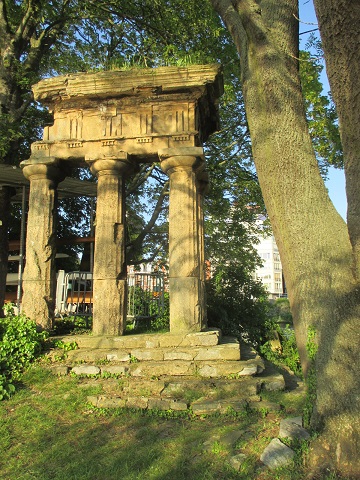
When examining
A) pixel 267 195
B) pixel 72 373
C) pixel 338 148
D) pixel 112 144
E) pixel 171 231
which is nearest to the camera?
pixel 267 195

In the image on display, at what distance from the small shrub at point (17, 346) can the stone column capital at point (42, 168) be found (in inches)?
108

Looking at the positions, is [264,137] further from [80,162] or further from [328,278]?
[80,162]

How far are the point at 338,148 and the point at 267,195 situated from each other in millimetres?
6663

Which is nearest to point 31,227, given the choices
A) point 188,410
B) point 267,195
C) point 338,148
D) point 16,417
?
point 16,417

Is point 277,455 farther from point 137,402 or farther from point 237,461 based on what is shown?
point 137,402

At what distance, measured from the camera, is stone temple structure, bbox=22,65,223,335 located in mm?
7367

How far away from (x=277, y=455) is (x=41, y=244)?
5.60m

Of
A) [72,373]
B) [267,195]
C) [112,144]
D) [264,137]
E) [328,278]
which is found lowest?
[72,373]

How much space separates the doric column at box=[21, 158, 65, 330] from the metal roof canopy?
5.16 ft

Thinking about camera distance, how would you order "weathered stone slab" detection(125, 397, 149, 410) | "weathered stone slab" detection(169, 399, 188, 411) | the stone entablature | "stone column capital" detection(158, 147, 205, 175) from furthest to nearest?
1. the stone entablature
2. "stone column capital" detection(158, 147, 205, 175)
3. "weathered stone slab" detection(125, 397, 149, 410)
4. "weathered stone slab" detection(169, 399, 188, 411)

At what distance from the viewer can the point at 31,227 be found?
25.9 ft

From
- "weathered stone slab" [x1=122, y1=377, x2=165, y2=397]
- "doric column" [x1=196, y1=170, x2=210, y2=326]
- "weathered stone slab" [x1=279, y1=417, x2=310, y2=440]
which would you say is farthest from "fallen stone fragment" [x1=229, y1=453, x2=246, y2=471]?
"doric column" [x1=196, y1=170, x2=210, y2=326]

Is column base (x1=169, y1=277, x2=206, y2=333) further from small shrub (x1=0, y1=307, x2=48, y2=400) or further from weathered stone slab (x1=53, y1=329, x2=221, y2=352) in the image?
small shrub (x1=0, y1=307, x2=48, y2=400)

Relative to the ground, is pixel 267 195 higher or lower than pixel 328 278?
higher
